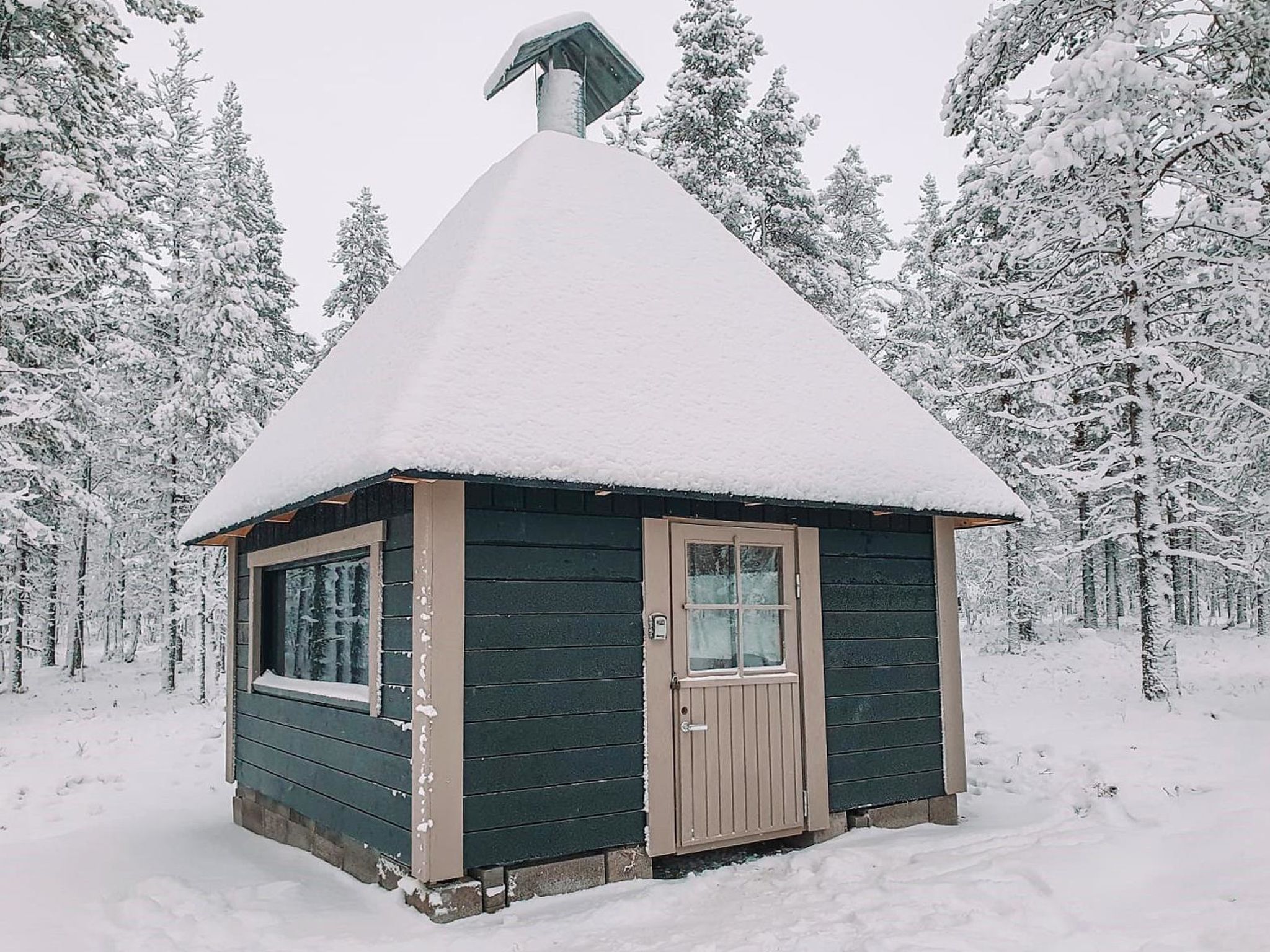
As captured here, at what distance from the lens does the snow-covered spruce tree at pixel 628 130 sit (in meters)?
20.9

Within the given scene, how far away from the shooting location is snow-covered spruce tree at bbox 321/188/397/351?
75.3 feet

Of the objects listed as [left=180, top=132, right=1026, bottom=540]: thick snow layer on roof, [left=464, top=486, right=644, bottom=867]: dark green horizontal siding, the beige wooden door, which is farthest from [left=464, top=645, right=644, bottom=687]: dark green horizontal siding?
[left=180, top=132, right=1026, bottom=540]: thick snow layer on roof

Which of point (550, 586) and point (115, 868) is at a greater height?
point (550, 586)

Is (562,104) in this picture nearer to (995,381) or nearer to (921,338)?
(995,381)

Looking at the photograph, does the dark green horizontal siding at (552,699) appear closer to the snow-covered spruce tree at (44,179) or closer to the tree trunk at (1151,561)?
the tree trunk at (1151,561)

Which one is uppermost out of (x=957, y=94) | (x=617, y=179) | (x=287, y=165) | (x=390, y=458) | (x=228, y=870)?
(x=287, y=165)

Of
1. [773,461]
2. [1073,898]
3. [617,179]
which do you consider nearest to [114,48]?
[617,179]

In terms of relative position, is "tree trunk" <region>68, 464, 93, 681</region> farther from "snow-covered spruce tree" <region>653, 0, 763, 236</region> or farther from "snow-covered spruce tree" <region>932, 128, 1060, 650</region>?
"snow-covered spruce tree" <region>932, 128, 1060, 650</region>

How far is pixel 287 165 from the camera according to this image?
160m

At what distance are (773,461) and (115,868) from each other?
5.43 meters

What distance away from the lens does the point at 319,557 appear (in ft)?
23.2

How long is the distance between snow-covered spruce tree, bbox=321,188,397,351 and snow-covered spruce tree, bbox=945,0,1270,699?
14868 millimetres

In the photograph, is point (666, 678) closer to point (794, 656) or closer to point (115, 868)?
point (794, 656)

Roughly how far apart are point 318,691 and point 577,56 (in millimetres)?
6378
